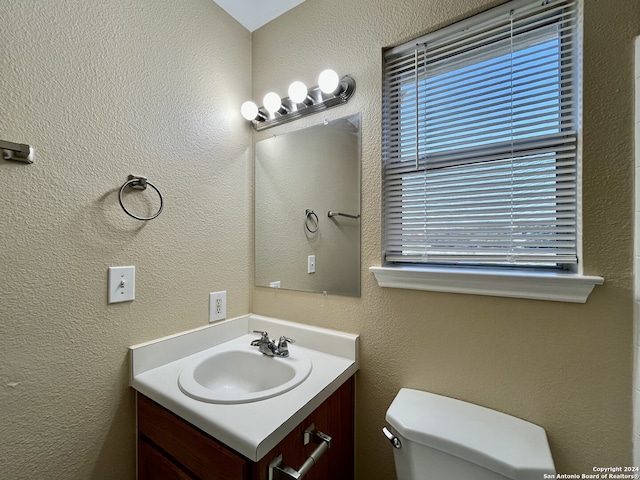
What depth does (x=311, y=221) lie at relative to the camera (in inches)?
51.1

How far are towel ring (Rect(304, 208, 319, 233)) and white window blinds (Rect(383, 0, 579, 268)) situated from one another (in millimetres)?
333

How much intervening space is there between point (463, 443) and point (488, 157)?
884mm

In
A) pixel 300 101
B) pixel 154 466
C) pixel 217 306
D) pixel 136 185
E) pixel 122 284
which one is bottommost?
pixel 154 466

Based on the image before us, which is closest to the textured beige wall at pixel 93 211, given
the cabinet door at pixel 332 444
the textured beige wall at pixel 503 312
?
the textured beige wall at pixel 503 312

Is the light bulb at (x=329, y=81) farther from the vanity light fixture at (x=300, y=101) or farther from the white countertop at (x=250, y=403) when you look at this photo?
the white countertop at (x=250, y=403)

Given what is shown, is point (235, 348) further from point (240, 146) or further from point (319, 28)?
point (319, 28)

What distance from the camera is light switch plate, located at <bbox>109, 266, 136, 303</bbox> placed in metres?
0.94

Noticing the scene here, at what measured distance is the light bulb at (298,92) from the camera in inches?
46.8

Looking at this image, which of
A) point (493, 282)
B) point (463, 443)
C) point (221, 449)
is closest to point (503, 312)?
point (493, 282)

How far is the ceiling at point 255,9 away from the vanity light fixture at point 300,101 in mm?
417

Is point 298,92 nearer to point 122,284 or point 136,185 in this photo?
point 136,185

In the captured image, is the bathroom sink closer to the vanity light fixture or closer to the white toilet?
the white toilet

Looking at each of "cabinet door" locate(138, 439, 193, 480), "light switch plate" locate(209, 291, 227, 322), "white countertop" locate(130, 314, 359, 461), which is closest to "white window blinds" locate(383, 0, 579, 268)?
"white countertop" locate(130, 314, 359, 461)

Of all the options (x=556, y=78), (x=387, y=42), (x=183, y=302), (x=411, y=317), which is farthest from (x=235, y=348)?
(x=556, y=78)
